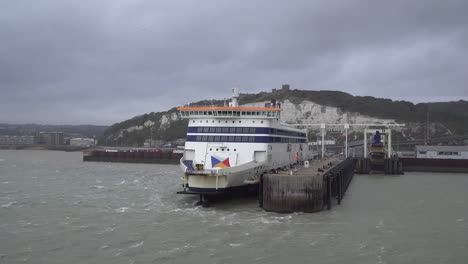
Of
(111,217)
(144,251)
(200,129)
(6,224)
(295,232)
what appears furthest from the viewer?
(200,129)

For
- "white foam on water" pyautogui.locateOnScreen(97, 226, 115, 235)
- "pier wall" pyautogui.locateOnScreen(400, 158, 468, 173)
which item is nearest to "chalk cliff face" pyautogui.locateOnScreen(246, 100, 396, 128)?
"pier wall" pyautogui.locateOnScreen(400, 158, 468, 173)

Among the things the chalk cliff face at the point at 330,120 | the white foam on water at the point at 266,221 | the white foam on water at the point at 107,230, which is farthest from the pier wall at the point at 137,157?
the white foam on water at the point at 107,230

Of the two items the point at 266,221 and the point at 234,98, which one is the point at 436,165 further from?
the point at 266,221

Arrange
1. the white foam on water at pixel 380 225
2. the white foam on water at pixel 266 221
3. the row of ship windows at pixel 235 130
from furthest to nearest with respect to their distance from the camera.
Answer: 1. the row of ship windows at pixel 235 130
2. the white foam on water at pixel 266 221
3. the white foam on water at pixel 380 225

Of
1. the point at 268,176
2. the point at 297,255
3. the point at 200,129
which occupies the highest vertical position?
the point at 200,129

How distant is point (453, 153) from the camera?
69500mm

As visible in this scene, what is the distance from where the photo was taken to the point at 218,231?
18.5 m

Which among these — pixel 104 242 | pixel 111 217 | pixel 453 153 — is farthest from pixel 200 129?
pixel 453 153

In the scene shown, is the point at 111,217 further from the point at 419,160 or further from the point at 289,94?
the point at 289,94

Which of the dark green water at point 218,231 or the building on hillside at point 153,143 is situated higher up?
the building on hillside at point 153,143

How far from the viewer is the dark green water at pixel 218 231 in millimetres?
15078

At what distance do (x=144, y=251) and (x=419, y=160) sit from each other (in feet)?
181

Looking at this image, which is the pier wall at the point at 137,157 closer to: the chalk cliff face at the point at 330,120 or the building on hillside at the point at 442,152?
the chalk cliff face at the point at 330,120

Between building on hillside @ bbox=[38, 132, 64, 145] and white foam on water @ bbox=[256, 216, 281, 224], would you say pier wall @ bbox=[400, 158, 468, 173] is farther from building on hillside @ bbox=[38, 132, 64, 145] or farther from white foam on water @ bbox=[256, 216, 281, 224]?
building on hillside @ bbox=[38, 132, 64, 145]
